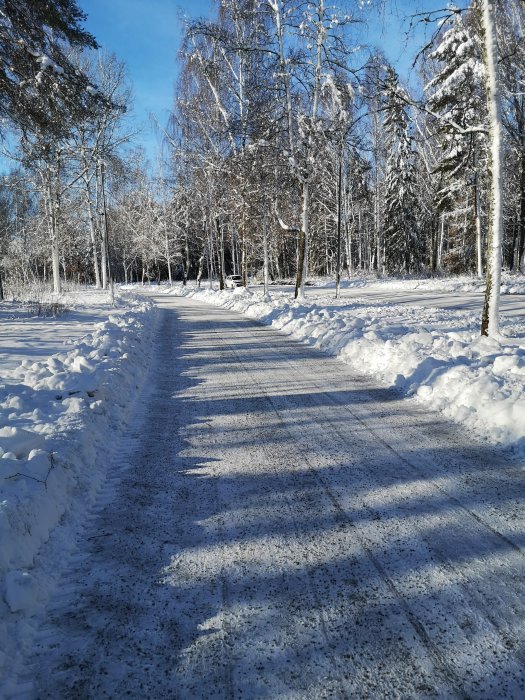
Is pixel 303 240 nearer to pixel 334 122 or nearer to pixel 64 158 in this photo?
pixel 334 122

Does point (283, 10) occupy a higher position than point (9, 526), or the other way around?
point (283, 10)

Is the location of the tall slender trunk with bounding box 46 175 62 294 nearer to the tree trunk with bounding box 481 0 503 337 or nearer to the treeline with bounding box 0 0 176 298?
the treeline with bounding box 0 0 176 298

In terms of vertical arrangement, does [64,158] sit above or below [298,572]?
above

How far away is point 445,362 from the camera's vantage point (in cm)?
615

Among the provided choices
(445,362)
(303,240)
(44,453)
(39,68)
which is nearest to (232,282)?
(303,240)

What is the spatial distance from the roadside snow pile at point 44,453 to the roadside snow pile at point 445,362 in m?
3.64

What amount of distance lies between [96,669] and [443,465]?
291 centimetres

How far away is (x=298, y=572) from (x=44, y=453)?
2.09m

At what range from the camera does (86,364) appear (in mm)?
6215

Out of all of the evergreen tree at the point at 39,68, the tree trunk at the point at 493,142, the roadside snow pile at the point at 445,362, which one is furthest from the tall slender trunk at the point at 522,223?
the evergreen tree at the point at 39,68

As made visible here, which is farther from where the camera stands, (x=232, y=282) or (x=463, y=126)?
(x=232, y=282)

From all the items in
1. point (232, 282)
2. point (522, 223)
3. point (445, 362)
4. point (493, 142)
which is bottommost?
A: point (445, 362)

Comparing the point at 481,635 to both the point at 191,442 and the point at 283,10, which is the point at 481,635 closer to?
the point at 191,442

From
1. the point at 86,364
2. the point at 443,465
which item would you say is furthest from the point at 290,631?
the point at 86,364
